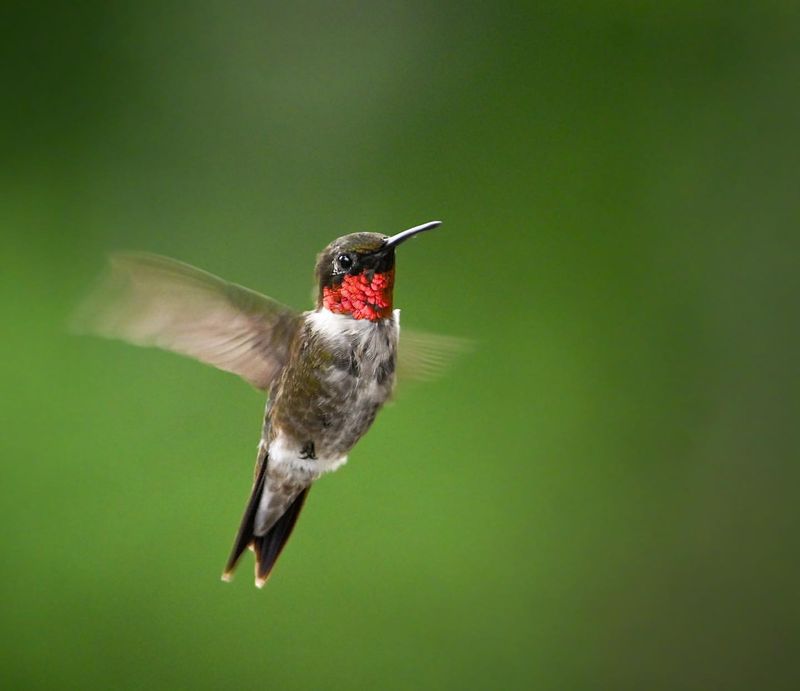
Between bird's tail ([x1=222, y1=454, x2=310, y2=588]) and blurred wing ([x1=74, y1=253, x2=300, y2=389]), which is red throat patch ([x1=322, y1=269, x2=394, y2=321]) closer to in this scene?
blurred wing ([x1=74, y1=253, x2=300, y2=389])

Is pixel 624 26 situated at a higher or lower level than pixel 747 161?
higher

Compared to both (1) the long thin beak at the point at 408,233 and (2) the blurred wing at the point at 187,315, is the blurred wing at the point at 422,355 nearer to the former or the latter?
(2) the blurred wing at the point at 187,315

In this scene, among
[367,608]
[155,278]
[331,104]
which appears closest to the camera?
[155,278]

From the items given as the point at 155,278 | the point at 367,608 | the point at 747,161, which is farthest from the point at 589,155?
the point at 155,278

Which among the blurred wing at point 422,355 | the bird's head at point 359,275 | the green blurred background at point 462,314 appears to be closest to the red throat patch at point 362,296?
the bird's head at point 359,275

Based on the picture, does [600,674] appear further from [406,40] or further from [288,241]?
[406,40]

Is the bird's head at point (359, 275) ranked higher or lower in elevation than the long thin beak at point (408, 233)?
higher

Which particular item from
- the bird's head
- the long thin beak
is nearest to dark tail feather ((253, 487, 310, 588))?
the bird's head

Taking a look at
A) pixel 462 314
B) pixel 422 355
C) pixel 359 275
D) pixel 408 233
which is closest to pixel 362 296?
pixel 359 275
